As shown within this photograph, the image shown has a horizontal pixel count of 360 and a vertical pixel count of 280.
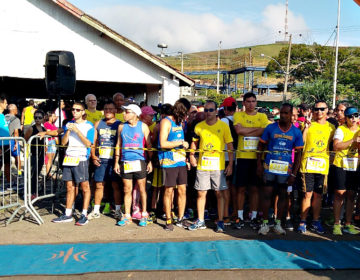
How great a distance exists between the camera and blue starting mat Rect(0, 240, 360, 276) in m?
4.65

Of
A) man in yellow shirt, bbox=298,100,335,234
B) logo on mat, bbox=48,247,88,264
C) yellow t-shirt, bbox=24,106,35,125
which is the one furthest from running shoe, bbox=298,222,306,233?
yellow t-shirt, bbox=24,106,35,125

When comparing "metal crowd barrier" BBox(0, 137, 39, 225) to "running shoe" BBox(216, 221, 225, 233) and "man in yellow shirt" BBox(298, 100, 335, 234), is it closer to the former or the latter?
"running shoe" BBox(216, 221, 225, 233)

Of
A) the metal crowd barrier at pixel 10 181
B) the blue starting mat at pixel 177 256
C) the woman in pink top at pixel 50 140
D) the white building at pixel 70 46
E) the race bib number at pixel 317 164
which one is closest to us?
the blue starting mat at pixel 177 256

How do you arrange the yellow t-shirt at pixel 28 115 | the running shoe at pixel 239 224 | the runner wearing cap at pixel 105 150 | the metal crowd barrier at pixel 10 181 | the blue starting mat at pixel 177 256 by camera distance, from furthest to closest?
the yellow t-shirt at pixel 28 115, the runner wearing cap at pixel 105 150, the metal crowd barrier at pixel 10 181, the running shoe at pixel 239 224, the blue starting mat at pixel 177 256

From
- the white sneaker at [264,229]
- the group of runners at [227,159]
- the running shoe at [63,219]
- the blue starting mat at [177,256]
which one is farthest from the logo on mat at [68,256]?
the white sneaker at [264,229]

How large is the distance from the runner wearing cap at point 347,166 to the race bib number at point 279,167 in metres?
0.87

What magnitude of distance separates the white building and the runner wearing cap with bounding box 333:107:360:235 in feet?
25.1

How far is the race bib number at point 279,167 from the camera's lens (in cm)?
590

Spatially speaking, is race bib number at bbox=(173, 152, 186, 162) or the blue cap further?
race bib number at bbox=(173, 152, 186, 162)

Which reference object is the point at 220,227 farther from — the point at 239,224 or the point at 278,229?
the point at 278,229

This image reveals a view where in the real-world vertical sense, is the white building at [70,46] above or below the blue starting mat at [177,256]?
above

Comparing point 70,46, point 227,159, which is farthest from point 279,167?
point 70,46

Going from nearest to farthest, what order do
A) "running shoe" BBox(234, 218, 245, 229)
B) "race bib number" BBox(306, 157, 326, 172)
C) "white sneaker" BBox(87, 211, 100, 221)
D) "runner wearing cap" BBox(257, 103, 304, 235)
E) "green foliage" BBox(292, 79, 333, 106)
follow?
"runner wearing cap" BBox(257, 103, 304, 235) < "race bib number" BBox(306, 157, 326, 172) < "running shoe" BBox(234, 218, 245, 229) < "white sneaker" BBox(87, 211, 100, 221) < "green foliage" BBox(292, 79, 333, 106)

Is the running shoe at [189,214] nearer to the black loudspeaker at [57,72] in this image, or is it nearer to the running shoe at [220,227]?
the running shoe at [220,227]
